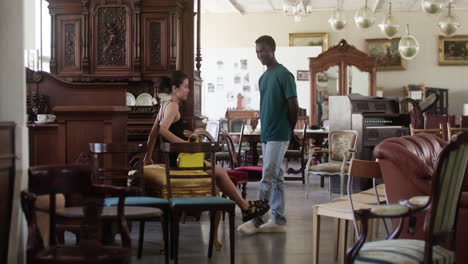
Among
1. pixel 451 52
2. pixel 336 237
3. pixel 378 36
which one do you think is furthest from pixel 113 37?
pixel 451 52

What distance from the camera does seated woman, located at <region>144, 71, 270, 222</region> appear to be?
18.6ft

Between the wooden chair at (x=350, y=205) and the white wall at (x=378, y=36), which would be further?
the white wall at (x=378, y=36)

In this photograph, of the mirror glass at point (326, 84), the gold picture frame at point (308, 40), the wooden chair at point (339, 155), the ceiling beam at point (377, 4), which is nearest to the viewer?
the wooden chair at point (339, 155)

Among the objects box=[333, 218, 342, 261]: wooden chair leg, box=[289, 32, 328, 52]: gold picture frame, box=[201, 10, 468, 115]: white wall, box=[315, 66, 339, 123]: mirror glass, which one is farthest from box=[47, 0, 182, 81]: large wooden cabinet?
box=[289, 32, 328, 52]: gold picture frame

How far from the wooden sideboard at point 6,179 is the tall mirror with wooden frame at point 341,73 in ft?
36.6

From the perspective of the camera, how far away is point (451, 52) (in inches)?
682

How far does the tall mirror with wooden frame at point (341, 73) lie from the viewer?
14156 mm

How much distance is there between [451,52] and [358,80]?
14.3ft

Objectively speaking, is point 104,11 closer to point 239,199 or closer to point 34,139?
point 34,139

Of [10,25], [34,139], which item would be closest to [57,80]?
[34,139]

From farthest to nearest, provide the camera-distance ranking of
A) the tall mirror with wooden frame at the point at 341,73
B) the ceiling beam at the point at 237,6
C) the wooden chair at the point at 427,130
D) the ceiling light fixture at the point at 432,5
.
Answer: the ceiling beam at the point at 237,6 → the tall mirror with wooden frame at the point at 341,73 → the ceiling light fixture at the point at 432,5 → the wooden chair at the point at 427,130

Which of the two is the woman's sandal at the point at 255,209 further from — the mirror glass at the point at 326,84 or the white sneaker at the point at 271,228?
the mirror glass at the point at 326,84

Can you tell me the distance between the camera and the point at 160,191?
535cm

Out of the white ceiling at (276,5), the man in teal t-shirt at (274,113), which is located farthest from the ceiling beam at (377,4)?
the man in teal t-shirt at (274,113)
